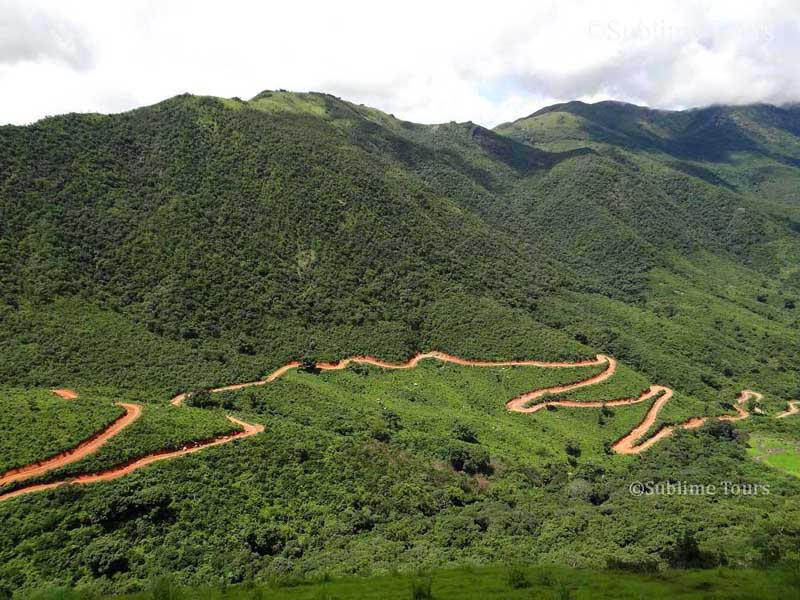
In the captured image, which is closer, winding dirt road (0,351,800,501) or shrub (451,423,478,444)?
winding dirt road (0,351,800,501)

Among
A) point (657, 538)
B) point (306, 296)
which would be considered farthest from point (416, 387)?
point (657, 538)

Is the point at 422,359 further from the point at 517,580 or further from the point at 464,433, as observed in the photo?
the point at 517,580

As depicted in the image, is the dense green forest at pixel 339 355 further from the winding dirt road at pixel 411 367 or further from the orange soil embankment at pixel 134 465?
the winding dirt road at pixel 411 367

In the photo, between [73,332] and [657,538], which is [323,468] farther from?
[73,332]

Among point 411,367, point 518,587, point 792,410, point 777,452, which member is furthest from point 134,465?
point 792,410

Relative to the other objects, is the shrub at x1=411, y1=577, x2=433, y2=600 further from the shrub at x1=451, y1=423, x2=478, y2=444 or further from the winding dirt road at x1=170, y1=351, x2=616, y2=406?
the winding dirt road at x1=170, y1=351, x2=616, y2=406

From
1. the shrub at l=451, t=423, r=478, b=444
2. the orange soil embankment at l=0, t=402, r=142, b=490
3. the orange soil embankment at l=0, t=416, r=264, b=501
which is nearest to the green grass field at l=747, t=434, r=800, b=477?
the shrub at l=451, t=423, r=478, b=444

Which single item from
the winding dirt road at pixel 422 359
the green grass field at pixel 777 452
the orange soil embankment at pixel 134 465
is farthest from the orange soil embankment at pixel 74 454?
the green grass field at pixel 777 452
